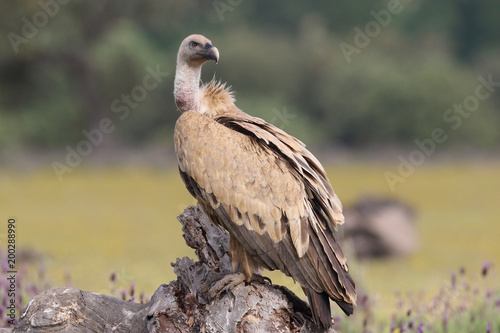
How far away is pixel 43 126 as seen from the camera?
33750 mm

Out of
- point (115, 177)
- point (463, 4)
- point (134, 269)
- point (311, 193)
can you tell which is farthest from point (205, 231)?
point (463, 4)

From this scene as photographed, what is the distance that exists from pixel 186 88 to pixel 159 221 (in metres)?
13.8

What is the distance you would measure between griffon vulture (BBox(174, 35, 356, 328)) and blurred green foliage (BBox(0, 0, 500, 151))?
70.6 ft

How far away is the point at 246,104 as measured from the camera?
105 ft

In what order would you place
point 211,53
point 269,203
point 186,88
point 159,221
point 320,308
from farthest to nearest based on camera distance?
1. point 159,221
2. point 186,88
3. point 211,53
4. point 269,203
5. point 320,308

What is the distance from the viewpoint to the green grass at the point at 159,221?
12.4 meters

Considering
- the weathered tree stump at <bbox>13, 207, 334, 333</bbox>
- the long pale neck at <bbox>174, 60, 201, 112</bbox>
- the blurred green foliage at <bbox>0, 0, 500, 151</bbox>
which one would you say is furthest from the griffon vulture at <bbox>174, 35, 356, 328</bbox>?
the blurred green foliage at <bbox>0, 0, 500, 151</bbox>

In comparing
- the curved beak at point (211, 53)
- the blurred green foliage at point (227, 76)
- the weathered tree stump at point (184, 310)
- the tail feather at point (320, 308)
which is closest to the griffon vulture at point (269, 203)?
the tail feather at point (320, 308)

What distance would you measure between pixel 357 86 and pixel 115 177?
13.9 m

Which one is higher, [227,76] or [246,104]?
[227,76]

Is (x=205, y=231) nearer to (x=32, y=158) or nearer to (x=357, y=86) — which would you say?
(x=32, y=158)

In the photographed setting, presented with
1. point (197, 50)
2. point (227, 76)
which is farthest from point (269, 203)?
point (227, 76)

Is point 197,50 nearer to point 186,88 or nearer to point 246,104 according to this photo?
point 186,88

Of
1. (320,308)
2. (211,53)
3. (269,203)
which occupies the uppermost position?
(211,53)
